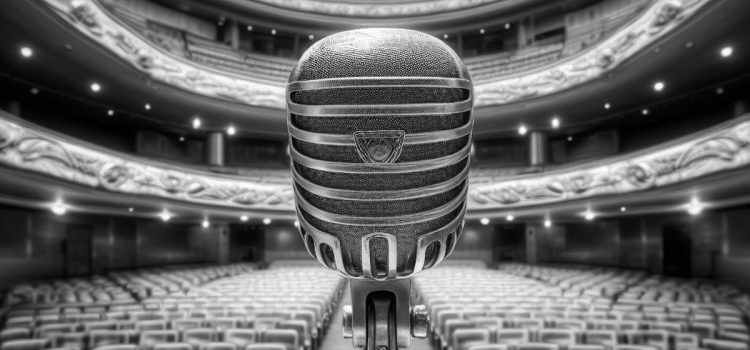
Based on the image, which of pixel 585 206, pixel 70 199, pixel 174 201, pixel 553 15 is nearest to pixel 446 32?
pixel 553 15

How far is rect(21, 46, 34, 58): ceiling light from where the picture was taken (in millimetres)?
12392

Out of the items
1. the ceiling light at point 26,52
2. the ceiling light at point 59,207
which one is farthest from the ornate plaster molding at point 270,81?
the ceiling light at point 59,207

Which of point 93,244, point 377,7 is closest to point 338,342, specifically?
point 93,244

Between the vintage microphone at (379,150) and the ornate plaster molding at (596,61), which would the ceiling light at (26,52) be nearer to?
the ornate plaster molding at (596,61)

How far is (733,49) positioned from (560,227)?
1134cm

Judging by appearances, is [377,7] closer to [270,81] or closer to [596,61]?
[270,81]

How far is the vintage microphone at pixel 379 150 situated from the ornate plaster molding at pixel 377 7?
2289cm

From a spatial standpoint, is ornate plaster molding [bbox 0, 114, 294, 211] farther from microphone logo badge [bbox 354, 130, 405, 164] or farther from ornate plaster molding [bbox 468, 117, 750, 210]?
microphone logo badge [bbox 354, 130, 405, 164]

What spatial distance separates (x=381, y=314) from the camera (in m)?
1.23

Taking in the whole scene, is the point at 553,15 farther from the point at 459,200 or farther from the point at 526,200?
the point at 459,200

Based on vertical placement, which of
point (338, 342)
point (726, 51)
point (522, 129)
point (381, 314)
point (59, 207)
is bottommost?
point (338, 342)

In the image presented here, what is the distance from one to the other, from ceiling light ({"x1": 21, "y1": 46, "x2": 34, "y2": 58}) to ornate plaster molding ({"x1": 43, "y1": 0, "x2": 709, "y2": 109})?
5.34ft

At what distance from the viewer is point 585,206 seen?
15.7 m

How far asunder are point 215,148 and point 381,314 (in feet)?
67.2
